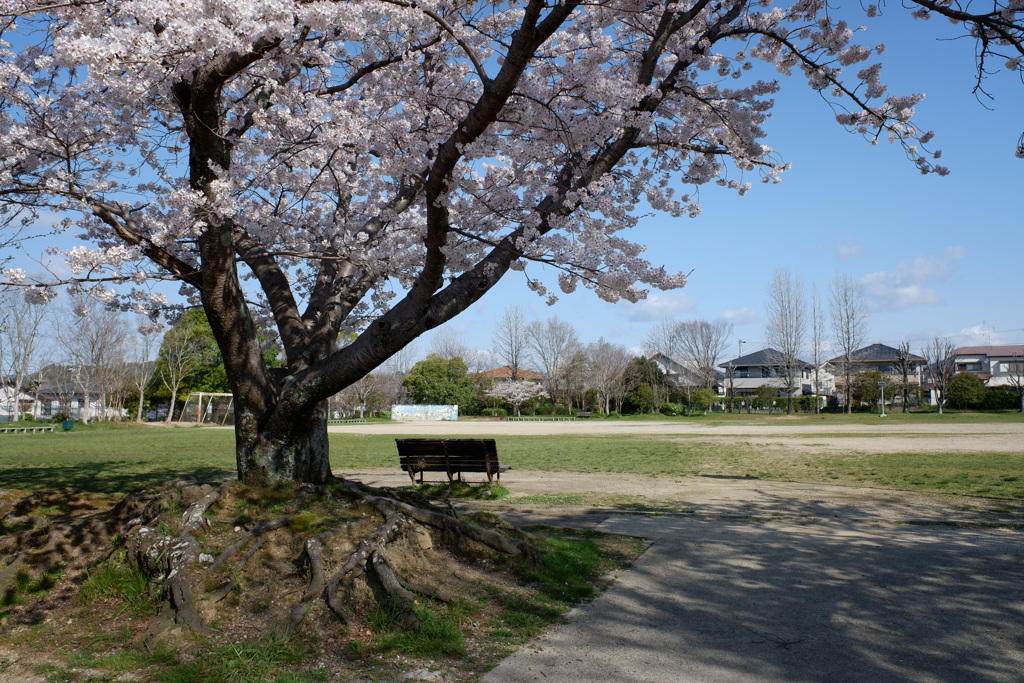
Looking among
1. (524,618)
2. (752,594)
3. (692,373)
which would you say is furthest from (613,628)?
(692,373)

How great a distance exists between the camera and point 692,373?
80688 mm

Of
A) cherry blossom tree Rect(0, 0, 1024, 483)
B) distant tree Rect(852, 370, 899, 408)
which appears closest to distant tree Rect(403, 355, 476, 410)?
distant tree Rect(852, 370, 899, 408)

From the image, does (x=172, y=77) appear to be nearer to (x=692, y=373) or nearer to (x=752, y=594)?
(x=752, y=594)

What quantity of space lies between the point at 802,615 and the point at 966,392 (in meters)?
65.1

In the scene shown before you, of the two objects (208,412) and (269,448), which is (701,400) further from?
(269,448)

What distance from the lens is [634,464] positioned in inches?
645

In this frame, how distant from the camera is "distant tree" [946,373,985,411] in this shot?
2285 inches

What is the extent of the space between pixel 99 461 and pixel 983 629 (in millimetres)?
17761

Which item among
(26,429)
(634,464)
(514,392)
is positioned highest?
(514,392)

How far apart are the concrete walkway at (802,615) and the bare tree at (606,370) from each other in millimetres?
62146

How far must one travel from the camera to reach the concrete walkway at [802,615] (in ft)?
12.4

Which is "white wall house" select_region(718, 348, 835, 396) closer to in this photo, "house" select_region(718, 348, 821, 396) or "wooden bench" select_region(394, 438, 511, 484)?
"house" select_region(718, 348, 821, 396)

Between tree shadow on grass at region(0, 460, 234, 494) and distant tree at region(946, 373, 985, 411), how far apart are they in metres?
62.7

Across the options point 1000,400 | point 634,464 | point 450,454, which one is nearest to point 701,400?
point 1000,400
